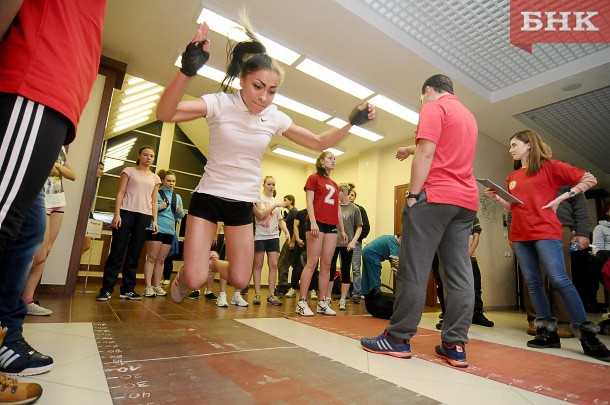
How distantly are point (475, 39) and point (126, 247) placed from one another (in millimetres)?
4742

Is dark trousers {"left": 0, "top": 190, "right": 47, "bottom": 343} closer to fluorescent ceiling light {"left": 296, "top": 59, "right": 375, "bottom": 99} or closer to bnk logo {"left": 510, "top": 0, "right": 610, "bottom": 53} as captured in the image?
fluorescent ceiling light {"left": 296, "top": 59, "right": 375, "bottom": 99}

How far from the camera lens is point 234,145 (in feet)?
6.06

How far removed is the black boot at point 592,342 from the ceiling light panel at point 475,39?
313 centimetres

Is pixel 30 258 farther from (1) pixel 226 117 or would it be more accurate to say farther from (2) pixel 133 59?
(2) pixel 133 59

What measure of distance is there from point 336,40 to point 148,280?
144 inches

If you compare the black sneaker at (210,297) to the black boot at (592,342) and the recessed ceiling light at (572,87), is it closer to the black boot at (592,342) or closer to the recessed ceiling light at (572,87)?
the black boot at (592,342)

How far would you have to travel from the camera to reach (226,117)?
181cm

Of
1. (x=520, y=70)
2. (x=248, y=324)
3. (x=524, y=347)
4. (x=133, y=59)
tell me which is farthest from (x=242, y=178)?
(x=520, y=70)

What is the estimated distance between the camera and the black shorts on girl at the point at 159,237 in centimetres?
393

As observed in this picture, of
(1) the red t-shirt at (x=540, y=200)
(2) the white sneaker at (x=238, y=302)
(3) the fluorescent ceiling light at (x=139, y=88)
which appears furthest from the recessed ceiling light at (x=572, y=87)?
(3) the fluorescent ceiling light at (x=139, y=88)

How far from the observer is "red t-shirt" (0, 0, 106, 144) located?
87 centimetres

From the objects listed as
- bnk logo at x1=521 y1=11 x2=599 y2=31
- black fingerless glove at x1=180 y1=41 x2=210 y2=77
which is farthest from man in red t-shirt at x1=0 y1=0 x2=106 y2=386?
bnk logo at x1=521 y1=11 x2=599 y2=31

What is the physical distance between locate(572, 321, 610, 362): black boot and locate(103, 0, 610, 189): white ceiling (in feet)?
10.3

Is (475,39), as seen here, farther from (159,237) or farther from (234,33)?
(159,237)
